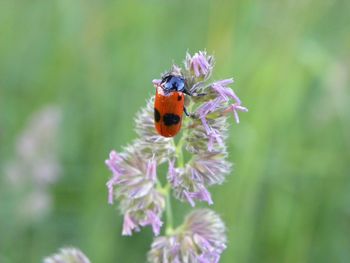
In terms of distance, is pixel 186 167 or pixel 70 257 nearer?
pixel 186 167

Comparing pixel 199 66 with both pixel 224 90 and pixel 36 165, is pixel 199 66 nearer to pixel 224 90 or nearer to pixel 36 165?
pixel 224 90

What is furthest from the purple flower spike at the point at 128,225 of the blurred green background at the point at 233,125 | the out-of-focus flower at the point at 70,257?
the blurred green background at the point at 233,125

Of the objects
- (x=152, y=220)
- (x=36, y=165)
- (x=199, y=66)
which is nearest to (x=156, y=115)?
(x=199, y=66)

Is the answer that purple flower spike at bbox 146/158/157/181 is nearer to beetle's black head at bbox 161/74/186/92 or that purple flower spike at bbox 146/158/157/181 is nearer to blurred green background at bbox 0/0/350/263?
beetle's black head at bbox 161/74/186/92

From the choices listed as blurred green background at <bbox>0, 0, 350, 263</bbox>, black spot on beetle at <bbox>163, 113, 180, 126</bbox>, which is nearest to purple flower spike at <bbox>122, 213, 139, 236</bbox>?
black spot on beetle at <bbox>163, 113, 180, 126</bbox>

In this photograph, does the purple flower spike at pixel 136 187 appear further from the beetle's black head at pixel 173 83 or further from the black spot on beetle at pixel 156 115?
the beetle's black head at pixel 173 83
